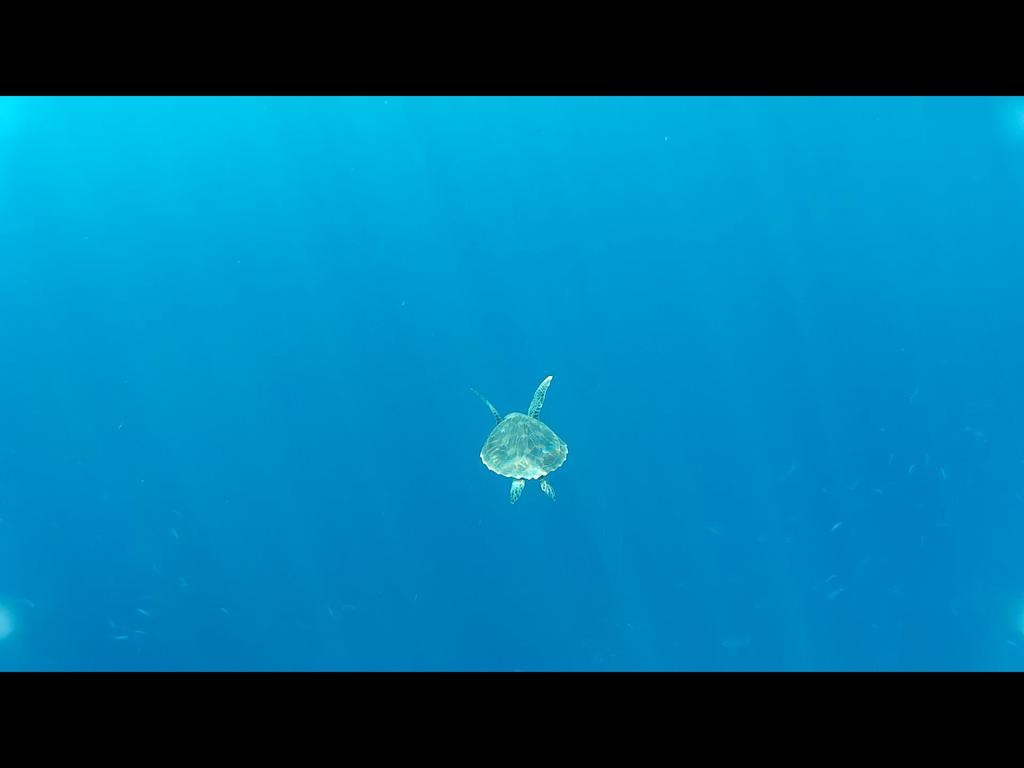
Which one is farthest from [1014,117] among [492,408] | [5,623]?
[5,623]

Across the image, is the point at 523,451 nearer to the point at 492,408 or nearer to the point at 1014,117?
the point at 492,408

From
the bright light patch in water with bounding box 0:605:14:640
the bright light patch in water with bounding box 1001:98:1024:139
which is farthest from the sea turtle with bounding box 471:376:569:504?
the bright light patch in water with bounding box 1001:98:1024:139

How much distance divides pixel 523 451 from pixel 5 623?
20.4 ft

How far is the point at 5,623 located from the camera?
278 inches

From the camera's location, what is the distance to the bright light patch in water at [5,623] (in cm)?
704

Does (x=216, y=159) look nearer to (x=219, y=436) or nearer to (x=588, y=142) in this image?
(x=219, y=436)

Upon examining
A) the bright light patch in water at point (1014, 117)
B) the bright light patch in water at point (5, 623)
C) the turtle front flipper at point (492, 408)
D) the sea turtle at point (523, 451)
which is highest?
the bright light patch in water at point (1014, 117)

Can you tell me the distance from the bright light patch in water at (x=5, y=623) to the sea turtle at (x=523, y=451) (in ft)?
18.7

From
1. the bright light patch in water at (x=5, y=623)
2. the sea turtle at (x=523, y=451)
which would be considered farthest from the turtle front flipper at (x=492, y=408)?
the bright light patch in water at (x=5, y=623)

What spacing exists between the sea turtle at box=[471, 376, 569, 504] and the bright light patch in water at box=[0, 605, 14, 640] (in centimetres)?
571

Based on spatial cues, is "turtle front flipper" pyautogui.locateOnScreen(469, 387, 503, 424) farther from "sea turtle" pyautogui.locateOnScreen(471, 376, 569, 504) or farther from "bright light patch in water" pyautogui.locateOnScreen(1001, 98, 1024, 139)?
"bright light patch in water" pyautogui.locateOnScreen(1001, 98, 1024, 139)

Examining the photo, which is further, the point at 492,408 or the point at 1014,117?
the point at 1014,117

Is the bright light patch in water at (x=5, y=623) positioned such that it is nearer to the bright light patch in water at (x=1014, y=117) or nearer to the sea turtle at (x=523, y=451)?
the sea turtle at (x=523, y=451)
